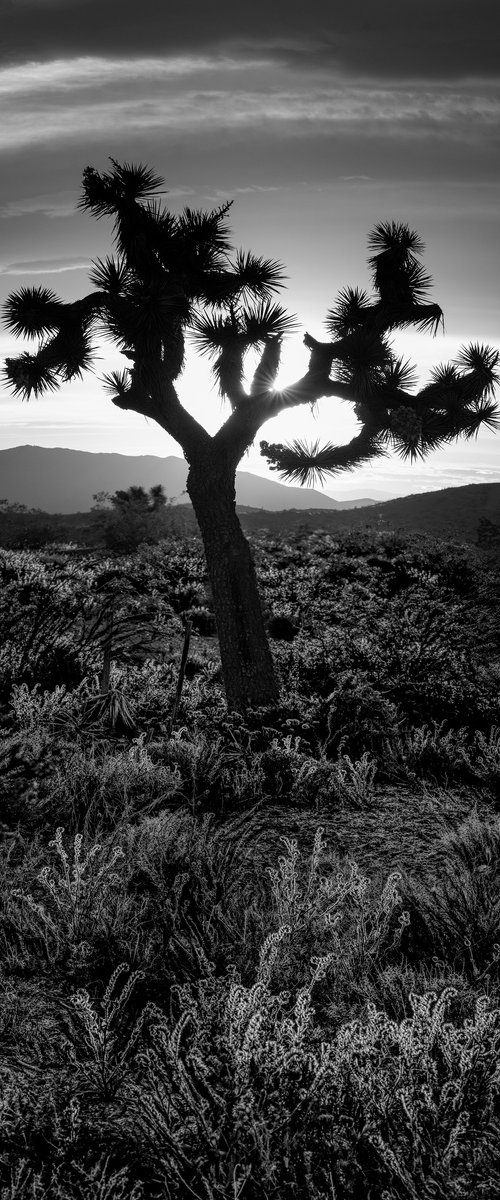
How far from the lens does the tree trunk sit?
8.20m

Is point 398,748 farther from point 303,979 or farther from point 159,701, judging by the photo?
point 303,979

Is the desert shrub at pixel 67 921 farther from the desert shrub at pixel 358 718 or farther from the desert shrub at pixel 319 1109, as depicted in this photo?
the desert shrub at pixel 358 718

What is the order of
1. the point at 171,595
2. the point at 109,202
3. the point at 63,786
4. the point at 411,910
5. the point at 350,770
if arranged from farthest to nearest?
the point at 171,595 → the point at 109,202 → the point at 350,770 → the point at 63,786 → the point at 411,910

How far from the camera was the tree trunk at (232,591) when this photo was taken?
8.20 metres

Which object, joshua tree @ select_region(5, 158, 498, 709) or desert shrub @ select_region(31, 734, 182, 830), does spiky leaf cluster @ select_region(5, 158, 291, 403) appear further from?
desert shrub @ select_region(31, 734, 182, 830)

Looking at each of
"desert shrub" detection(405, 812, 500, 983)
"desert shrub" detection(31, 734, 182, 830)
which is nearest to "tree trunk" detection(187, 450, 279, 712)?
"desert shrub" detection(31, 734, 182, 830)

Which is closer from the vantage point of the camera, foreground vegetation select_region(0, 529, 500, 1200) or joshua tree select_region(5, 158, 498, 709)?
foreground vegetation select_region(0, 529, 500, 1200)

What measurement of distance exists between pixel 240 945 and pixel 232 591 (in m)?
5.42

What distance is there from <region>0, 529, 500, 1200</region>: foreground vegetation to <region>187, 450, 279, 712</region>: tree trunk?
0.61 m

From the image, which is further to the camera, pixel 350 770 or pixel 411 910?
pixel 350 770

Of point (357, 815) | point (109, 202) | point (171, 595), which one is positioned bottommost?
point (357, 815)

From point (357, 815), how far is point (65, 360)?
7.11m

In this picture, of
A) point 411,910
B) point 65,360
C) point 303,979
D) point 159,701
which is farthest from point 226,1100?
point 65,360

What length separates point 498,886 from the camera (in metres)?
3.61
